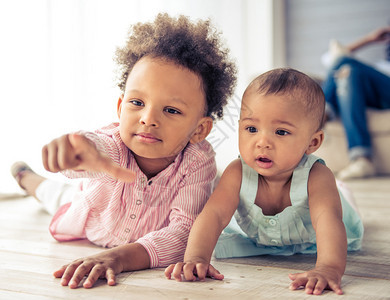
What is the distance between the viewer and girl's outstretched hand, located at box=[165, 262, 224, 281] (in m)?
0.91

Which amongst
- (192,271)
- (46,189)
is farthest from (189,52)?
(46,189)

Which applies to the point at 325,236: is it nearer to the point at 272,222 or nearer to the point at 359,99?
the point at 272,222

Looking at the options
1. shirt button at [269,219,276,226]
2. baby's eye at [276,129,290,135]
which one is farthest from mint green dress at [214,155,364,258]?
baby's eye at [276,129,290,135]

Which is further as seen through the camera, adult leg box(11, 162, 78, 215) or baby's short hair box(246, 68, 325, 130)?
adult leg box(11, 162, 78, 215)

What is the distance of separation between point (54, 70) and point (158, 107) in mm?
1269

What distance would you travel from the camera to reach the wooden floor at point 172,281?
855 millimetres

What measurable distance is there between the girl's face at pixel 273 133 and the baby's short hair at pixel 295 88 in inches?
0.5

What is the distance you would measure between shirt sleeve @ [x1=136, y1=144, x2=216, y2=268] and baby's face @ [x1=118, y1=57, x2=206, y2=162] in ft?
0.34

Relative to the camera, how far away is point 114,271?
95 centimetres

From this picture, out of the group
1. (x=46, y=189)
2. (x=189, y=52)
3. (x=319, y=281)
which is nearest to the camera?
(x=319, y=281)

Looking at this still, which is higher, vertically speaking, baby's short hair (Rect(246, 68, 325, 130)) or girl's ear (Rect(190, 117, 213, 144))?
baby's short hair (Rect(246, 68, 325, 130))

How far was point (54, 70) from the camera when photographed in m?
2.17

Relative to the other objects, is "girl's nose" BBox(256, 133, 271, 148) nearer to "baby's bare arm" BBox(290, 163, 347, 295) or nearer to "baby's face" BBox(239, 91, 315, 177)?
"baby's face" BBox(239, 91, 315, 177)

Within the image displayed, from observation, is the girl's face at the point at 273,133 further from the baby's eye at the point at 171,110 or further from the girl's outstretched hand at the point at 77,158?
the girl's outstretched hand at the point at 77,158
